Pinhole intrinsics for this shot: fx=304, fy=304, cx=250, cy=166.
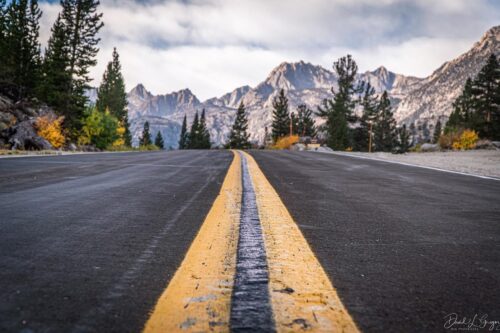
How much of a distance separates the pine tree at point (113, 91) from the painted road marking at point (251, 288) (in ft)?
187

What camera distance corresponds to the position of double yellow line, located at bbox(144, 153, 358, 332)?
0.67 m

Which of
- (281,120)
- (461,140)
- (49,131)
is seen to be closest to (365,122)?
(281,120)

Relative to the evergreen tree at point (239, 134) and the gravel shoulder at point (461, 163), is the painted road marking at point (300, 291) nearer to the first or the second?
the gravel shoulder at point (461, 163)

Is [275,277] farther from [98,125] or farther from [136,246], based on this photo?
[98,125]

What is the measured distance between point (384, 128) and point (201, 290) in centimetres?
6642

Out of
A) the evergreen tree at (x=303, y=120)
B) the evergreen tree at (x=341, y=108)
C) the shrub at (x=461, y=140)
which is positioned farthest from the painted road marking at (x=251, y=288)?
the evergreen tree at (x=303, y=120)

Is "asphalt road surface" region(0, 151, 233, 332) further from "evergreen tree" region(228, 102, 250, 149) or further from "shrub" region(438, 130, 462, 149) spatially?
"evergreen tree" region(228, 102, 250, 149)

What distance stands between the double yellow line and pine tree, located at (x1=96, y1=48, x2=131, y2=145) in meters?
57.1

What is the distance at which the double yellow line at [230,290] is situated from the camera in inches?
26.5

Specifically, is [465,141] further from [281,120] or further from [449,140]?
[281,120]

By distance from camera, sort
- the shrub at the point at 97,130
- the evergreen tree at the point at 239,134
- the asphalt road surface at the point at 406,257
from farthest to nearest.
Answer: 1. the evergreen tree at the point at 239,134
2. the shrub at the point at 97,130
3. the asphalt road surface at the point at 406,257

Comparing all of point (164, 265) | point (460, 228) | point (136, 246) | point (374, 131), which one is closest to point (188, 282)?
→ point (164, 265)

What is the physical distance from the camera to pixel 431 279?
1.00m

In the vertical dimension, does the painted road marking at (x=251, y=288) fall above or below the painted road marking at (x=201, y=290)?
above
